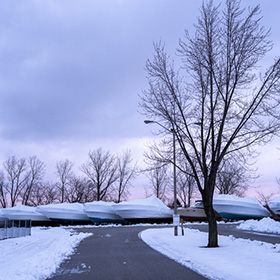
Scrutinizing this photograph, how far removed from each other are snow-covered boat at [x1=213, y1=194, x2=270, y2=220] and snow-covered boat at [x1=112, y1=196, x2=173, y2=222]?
6521 millimetres

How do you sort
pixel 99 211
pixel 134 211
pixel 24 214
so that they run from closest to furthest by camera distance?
1. pixel 134 211
2. pixel 99 211
3. pixel 24 214

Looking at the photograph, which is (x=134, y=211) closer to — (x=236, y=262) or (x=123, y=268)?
(x=236, y=262)

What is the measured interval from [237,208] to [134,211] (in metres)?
12.1

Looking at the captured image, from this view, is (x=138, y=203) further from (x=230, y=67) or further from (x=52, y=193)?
(x=52, y=193)

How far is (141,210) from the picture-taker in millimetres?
39500

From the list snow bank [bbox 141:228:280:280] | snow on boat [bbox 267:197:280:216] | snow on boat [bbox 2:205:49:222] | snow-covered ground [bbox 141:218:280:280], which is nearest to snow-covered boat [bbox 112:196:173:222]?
snow on boat [bbox 2:205:49:222]

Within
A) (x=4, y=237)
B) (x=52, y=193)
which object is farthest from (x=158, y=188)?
(x=4, y=237)

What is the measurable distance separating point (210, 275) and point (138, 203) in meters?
31.8

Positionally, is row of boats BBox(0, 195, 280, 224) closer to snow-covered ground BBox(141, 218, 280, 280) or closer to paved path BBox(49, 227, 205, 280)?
snow-covered ground BBox(141, 218, 280, 280)

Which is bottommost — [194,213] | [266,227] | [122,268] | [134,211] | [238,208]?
[194,213]

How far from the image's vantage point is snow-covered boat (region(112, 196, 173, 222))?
39.1 m

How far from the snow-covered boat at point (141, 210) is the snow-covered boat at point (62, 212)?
5343 mm

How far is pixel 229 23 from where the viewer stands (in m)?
14.8

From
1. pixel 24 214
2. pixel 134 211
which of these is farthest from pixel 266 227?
pixel 24 214
